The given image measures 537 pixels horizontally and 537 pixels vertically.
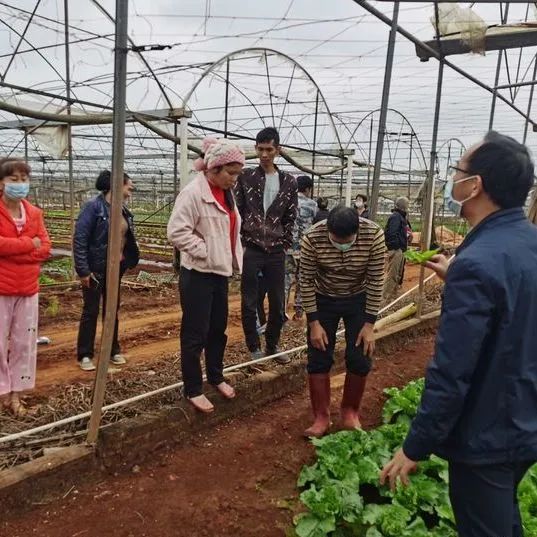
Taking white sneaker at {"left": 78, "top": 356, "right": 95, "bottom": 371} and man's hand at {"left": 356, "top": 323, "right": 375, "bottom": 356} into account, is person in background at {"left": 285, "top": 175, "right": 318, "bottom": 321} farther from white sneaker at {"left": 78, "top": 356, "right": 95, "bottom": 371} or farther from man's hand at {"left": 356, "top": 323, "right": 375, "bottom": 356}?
man's hand at {"left": 356, "top": 323, "right": 375, "bottom": 356}

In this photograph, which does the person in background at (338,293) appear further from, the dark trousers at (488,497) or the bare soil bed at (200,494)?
the dark trousers at (488,497)

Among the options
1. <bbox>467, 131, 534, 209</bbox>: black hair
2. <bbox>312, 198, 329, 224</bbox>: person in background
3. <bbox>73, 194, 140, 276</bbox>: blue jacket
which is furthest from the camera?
<bbox>312, 198, 329, 224</bbox>: person in background

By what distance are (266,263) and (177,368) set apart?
3.94 feet

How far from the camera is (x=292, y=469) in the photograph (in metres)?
3.12

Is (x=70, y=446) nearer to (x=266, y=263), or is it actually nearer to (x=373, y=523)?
(x=373, y=523)

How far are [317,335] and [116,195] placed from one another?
4.89 feet

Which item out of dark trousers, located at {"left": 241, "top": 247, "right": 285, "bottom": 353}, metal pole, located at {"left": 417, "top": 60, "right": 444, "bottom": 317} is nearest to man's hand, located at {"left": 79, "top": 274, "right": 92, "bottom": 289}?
dark trousers, located at {"left": 241, "top": 247, "right": 285, "bottom": 353}

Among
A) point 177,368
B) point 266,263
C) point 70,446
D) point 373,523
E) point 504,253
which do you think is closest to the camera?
point 504,253

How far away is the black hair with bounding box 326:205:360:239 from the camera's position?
3.06 m

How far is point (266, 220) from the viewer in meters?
4.11

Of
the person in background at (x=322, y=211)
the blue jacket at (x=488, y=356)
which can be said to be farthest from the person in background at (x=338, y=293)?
the person in background at (x=322, y=211)

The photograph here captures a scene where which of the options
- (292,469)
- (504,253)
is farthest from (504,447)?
(292,469)

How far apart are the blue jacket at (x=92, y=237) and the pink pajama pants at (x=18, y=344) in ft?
2.74

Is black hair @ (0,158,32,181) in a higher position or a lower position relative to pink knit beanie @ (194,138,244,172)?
lower
